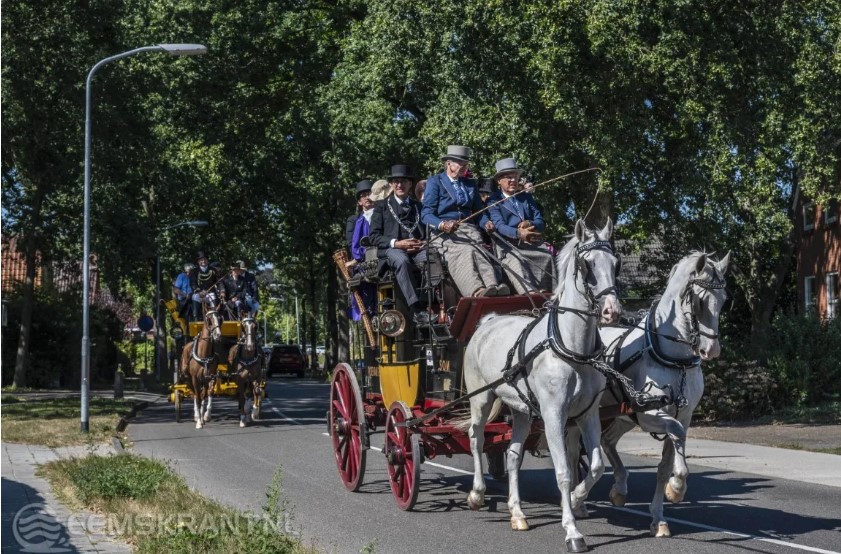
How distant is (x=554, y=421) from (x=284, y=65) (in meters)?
29.6

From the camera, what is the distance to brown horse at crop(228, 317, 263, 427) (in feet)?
74.6

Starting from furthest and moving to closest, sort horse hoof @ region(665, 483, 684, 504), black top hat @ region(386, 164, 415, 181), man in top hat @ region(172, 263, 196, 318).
Answer: man in top hat @ region(172, 263, 196, 318), black top hat @ region(386, 164, 415, 181), horse hoof @ region(665, 483, 684, 504)

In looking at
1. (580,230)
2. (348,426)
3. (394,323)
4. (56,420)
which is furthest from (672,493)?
(56,420)

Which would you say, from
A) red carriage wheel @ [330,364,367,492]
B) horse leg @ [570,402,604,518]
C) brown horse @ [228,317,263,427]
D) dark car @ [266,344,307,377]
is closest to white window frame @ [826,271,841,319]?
brown horse @ [228,317,263,427]

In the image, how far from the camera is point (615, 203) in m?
23.7

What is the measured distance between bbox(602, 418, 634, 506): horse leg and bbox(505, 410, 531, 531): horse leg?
81 centimetres

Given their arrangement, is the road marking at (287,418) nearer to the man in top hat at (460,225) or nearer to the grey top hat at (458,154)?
the man in top hat at (460,225)

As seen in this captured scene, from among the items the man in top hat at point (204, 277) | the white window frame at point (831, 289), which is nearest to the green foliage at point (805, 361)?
the white window frame at point (831, 289)

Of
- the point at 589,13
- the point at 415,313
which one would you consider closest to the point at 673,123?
the point at 589,13

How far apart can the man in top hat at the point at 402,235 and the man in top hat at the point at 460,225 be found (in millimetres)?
364

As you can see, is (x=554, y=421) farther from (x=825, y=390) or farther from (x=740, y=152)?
(x=825, y=390)

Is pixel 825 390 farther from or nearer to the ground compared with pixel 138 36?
nearer to the ground

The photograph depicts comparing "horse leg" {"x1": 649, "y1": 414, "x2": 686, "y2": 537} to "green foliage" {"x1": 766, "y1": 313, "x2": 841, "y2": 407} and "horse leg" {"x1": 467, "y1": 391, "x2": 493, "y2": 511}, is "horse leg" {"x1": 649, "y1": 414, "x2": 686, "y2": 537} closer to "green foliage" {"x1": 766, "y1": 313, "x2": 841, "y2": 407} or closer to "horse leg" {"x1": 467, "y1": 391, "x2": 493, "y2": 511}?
"horse leg" {"x1": 467, "y1": 391, "x2": 493, "y2": 511}

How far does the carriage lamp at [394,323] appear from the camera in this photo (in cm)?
1177
